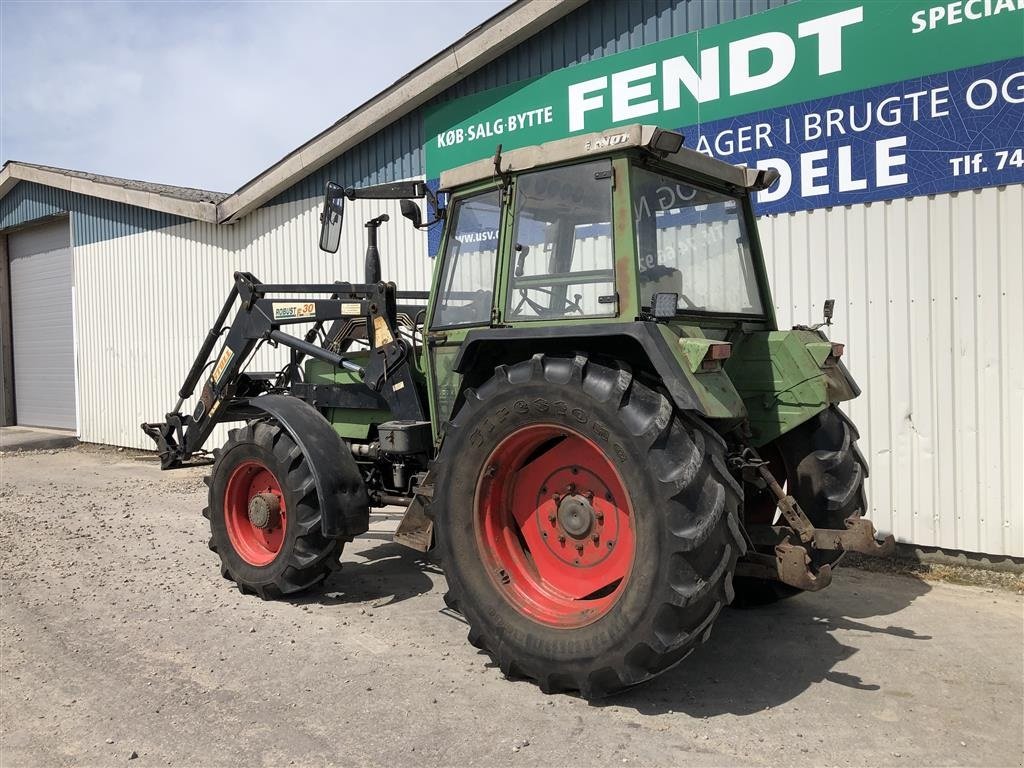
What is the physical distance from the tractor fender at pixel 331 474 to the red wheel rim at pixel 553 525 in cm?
129

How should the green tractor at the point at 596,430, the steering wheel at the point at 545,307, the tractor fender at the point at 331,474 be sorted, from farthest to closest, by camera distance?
the tractor fender at the point at 331,474
the steering wheel at the point at 545,307
the green tractor at the point at 596,430

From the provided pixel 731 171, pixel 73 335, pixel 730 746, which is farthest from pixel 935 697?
pixel 73 335

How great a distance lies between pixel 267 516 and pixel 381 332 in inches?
56.2

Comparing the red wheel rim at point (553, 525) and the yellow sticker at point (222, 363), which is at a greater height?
the yellow sticker at point (222, 363)

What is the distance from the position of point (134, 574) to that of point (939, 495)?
6.00 metres

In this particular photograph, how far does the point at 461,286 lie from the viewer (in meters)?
4.52

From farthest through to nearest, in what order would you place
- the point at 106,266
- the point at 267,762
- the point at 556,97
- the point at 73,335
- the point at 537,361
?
1. the point at 73,335
2. the point at 106,266
3. the point at 556,97
4. the point at 537,361
5. the point at 267,762

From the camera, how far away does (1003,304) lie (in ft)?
18.6

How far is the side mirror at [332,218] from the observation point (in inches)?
197

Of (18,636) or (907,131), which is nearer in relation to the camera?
(18,636)

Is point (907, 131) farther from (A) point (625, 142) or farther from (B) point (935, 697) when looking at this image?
(B) point (935, 697)

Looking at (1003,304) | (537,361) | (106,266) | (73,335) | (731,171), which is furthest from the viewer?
(73,335)

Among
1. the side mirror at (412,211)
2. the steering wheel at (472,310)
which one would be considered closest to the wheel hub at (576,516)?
the steering wheel at (472,310)

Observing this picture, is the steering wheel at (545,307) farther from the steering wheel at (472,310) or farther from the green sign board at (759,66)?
the green sign board at (759,66)
